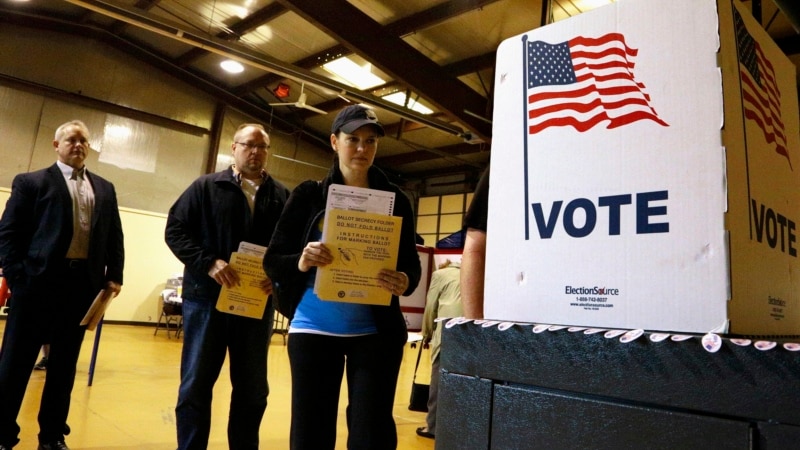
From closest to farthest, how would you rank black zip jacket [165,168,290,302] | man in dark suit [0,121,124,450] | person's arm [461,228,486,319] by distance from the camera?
1. person's arm [461,228,486,319]
2. black zip jacket [165,168,290,302]
3. man in dark suit [0,121,124,450]

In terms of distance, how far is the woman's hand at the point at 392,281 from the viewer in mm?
1498

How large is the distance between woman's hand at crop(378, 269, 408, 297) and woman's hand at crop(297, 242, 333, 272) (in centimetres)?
15

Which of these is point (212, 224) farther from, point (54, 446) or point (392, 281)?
point (54, 446)

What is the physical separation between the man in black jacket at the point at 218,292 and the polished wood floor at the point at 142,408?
0.75m

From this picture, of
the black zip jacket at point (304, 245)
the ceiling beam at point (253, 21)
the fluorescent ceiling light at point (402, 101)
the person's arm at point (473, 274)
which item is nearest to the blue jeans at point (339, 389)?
the black zip jacket at point (304, 245)

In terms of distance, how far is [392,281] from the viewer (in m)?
1.51

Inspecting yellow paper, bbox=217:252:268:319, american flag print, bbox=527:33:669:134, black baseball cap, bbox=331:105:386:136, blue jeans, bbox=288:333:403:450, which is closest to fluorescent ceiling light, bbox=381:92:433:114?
yellow paper, bbox=217:252:268:319

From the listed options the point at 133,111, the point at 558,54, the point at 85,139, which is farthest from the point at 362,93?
the point at 558,54

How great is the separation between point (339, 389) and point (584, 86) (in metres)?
1.07

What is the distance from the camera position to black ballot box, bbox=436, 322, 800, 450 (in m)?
0.47

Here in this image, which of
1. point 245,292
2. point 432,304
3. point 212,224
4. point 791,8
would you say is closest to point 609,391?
point 791,8

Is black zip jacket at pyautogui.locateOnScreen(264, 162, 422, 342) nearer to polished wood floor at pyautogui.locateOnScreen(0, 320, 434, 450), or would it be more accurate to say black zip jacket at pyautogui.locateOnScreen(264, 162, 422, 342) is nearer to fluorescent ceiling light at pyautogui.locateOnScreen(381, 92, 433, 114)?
polished wood floor at pyautogui.locateOnScreen(0, 320, 434, 450)

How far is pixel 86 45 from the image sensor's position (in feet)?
31.9

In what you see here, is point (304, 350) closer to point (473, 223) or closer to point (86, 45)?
point (473, 223)
